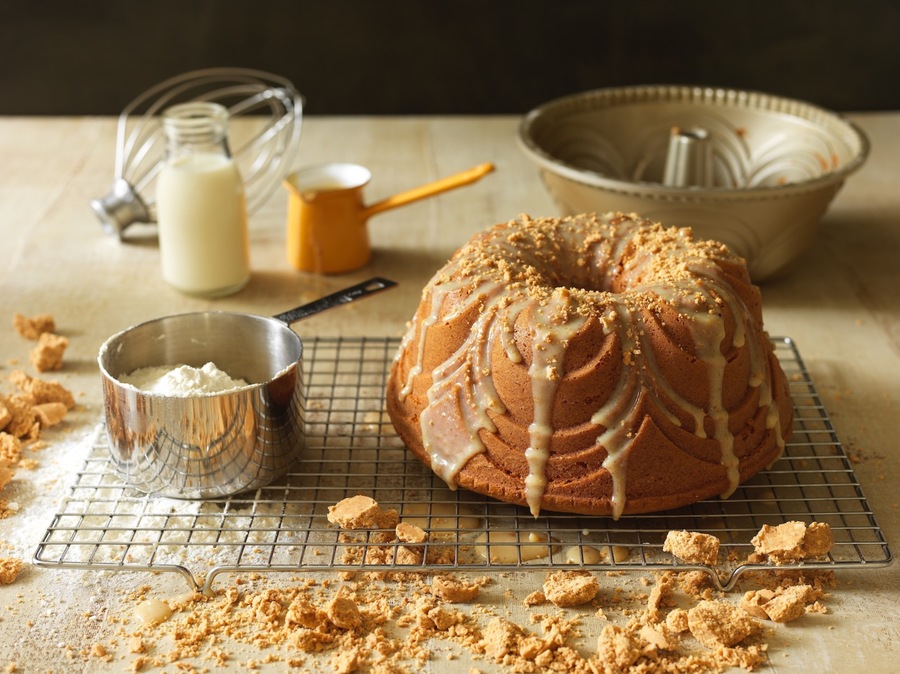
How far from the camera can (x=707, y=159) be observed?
256 centimetres

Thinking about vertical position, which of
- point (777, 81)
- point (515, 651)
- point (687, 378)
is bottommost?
point (777, 81)

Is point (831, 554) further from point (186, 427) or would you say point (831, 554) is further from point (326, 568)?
point (186, 427)

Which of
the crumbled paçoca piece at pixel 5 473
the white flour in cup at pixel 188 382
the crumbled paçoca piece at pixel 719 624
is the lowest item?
the crumbled paçoca piece at pixel 5 473

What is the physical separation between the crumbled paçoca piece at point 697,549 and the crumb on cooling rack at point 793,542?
60 mm

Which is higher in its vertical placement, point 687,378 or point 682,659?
point 687,378

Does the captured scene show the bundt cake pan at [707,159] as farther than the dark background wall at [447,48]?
No

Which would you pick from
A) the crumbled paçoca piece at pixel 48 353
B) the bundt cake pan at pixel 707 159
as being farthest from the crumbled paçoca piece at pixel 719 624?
the crumbled paçoca piece at pixel 48 353

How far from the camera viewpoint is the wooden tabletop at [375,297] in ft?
4.74

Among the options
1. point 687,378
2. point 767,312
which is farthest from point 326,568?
point 767,312

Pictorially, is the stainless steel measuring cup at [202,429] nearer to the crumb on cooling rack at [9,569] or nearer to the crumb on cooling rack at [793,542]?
the crumb on cooling rack at [9,569]

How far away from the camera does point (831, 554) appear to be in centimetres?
156

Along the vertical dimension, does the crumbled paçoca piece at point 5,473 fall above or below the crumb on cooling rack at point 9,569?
below

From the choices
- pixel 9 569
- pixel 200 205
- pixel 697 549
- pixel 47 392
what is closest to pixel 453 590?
pixel 697 549

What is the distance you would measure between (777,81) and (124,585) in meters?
3.29
